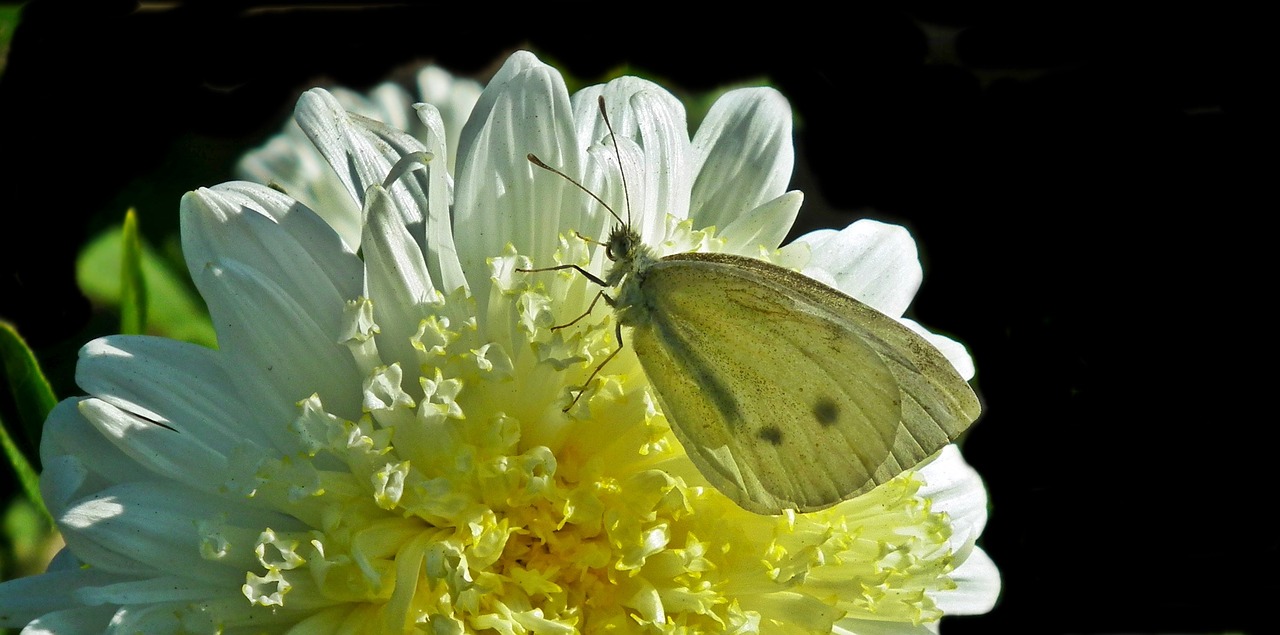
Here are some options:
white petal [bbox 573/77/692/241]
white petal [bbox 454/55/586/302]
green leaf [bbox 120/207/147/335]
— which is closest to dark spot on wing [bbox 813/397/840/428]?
white petal [bbox 573/77/692/241]

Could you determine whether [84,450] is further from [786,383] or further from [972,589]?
[972,589]

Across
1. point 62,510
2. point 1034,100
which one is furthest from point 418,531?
point 1034,100

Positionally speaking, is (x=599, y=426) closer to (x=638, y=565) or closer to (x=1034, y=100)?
(x=638, y=565)

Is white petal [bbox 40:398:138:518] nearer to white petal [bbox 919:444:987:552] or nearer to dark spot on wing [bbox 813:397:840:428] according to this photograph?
dark spot on wing [bbox 813:397:840:428]

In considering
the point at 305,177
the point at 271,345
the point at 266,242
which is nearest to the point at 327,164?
the point at 305,177

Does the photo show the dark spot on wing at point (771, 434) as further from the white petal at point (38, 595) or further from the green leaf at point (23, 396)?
the green leaf at point (23, 396)

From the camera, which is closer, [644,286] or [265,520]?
[265,520]

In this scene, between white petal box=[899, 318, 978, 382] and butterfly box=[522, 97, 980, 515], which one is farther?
white petal box=[899, 318, 978, 382]
